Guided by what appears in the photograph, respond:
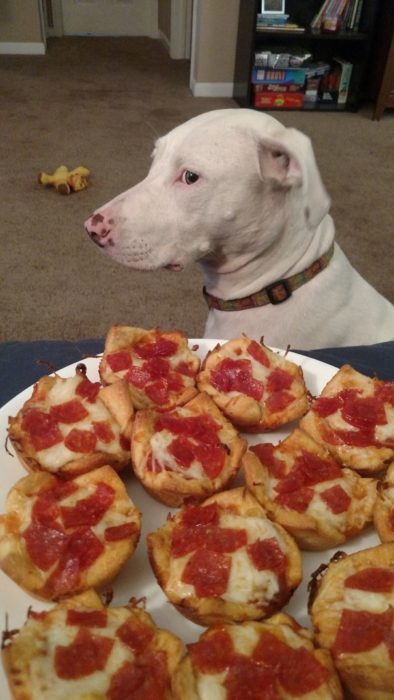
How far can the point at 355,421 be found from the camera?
0.90 m

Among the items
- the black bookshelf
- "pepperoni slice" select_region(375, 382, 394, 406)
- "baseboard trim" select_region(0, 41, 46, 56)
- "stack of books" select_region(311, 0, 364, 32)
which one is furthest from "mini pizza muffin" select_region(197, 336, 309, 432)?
"baseboard trim" select_region(0, 41, 46, 56)

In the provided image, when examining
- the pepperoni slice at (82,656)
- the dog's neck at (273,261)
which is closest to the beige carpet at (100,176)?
the dog's neck at (273,261)

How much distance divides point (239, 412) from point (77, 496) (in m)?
0.28

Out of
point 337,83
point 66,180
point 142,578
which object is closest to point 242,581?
point 142,578

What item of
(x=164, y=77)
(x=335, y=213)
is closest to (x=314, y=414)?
(x=335, y=213)

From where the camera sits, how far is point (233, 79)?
4660 millimetres

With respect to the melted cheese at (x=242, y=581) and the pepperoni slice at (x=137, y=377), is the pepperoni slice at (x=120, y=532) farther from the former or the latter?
the pepperoni slice at (x=137, y=377)

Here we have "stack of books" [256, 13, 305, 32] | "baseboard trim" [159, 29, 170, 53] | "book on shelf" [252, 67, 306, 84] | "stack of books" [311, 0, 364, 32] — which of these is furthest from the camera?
"baseboard trim" [159, 29, 170, 53]

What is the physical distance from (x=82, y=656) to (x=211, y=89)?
476cm

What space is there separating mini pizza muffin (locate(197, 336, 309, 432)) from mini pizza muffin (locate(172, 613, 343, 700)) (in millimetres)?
332

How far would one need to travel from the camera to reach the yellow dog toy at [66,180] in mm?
3260

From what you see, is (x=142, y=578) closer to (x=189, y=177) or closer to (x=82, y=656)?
(x=82, y=656)

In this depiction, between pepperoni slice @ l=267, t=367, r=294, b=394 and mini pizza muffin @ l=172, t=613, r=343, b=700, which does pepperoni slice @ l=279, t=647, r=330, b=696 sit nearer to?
mini pizza muffin @ l=172, t=613, r=343, b=700

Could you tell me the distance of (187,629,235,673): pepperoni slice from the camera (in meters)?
0.61
